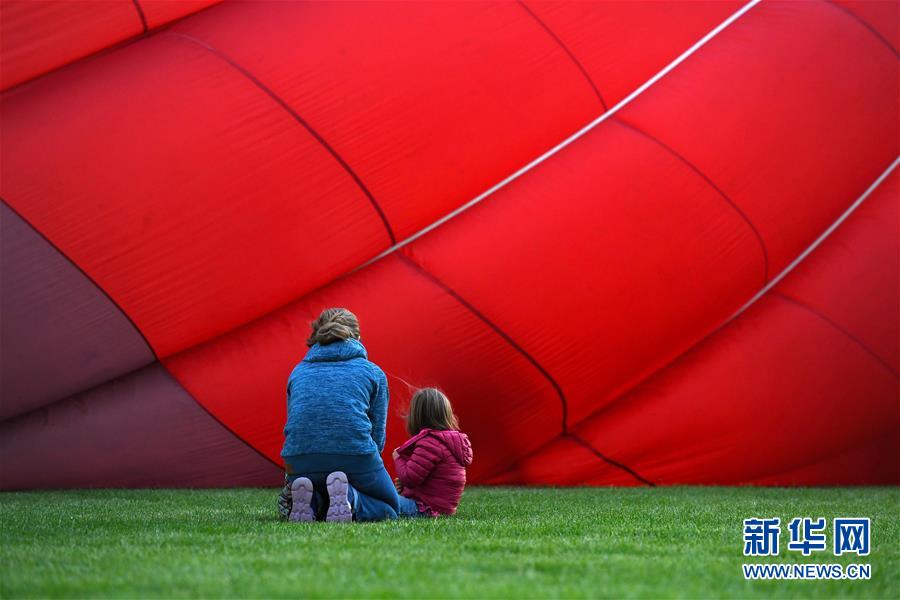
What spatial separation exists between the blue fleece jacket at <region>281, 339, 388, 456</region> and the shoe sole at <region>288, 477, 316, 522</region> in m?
0.14

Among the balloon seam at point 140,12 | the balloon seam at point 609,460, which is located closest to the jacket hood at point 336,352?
the balloon seam at point 140,12

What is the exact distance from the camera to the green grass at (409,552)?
288 centimetres

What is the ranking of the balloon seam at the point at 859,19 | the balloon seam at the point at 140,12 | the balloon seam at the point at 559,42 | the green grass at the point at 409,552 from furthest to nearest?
the balloon seam at the point at 859,19 → the balloon seam at the point at 559,42 → the balloon seam at the point at 140,12 → the green grass at the point at 409,552

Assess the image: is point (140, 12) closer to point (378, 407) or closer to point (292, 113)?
point (292, 113)

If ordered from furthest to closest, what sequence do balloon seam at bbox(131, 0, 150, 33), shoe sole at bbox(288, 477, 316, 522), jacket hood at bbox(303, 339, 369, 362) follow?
balloon seam at bbox(131, 0, 150, 33) → jacket hood at bbox(303, 339, 369, 362) → shoe sole at bbox(288, 477, 316, 522)

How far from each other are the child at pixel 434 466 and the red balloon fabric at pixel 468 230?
1.33 meters

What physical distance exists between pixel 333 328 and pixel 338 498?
698 mm

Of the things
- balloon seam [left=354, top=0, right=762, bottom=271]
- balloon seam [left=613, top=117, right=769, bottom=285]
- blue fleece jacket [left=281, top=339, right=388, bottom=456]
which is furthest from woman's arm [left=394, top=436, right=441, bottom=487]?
balloon seam [left=613, top=117, right=769, bottom=285]

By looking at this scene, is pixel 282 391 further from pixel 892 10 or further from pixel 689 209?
pixel 892 10

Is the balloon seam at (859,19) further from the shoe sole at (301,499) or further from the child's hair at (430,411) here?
the shoe sole at (301,499)

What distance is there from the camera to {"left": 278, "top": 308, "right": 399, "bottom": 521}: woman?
4.41m

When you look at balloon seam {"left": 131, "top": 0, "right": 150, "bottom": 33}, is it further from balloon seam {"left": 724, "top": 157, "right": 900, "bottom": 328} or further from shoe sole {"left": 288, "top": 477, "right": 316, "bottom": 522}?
balloon seam {"left": 724, "top": 157, "right": 900, "bottom": 328}

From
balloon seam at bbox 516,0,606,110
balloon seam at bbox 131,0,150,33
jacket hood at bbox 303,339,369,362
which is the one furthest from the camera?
balloon seam at bbox 516,0,606,110

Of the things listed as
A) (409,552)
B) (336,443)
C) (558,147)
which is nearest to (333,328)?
(336,443)
